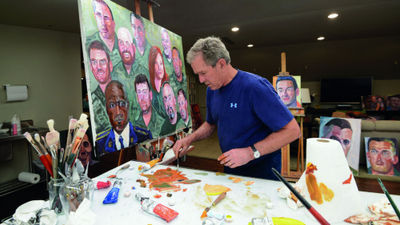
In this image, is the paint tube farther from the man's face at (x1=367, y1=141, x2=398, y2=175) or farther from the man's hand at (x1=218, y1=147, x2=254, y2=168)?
the man's face at (x1=367, y1=141, x2=398, y2=175)

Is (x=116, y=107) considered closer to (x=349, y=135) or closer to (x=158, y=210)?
(x=158, y=210)

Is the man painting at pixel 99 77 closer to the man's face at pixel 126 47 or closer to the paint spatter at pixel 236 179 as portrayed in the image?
the man's face at pixel 126 47

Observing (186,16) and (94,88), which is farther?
(186,16)

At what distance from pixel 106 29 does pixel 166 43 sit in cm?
60

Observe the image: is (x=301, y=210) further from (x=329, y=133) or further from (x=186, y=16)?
(x=186, y=16)

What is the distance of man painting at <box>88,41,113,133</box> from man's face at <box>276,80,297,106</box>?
2384 millimetres

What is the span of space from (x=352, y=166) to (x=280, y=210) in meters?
3.02

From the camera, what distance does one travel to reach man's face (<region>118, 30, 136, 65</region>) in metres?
1.33

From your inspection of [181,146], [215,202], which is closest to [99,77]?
[181,146]

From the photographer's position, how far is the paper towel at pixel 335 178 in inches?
28.8

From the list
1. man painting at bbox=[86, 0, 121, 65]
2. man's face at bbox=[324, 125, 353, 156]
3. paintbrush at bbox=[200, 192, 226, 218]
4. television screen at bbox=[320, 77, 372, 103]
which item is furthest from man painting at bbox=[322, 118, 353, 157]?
television screen at bbox=[320, 77, 372, 103]

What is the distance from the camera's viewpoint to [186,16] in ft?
12.0

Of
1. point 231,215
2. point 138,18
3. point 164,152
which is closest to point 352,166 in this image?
point 164,152

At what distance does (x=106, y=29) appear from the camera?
1.24 m
